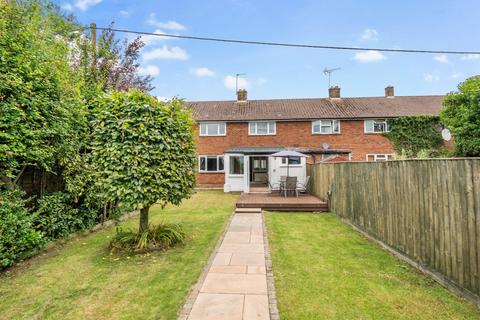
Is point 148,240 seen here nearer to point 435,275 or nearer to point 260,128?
point 435,275

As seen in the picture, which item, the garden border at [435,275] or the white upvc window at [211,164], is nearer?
the garden border at [435,275]

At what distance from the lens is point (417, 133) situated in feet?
64.3

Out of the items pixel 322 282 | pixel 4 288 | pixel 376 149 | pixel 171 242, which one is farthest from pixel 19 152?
pixel 376 149

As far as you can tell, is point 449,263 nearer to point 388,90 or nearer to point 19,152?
point 19,152

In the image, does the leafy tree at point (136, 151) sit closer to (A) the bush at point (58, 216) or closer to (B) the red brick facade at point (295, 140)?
(A) the bush at point (58, 216)

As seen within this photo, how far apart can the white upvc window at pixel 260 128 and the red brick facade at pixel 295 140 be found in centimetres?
31

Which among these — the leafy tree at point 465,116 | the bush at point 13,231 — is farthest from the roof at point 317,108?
the bush at point 13,231

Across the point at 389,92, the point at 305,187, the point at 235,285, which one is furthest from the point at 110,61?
the point at 389,92

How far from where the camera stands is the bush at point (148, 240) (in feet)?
17.7

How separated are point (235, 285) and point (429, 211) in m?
3.24

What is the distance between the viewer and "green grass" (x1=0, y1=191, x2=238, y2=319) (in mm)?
3213

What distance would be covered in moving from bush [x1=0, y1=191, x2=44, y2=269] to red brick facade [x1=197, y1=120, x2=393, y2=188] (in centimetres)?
1555

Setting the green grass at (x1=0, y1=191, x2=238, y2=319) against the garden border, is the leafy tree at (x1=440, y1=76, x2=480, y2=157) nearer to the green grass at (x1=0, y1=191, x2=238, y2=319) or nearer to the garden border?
the garden border

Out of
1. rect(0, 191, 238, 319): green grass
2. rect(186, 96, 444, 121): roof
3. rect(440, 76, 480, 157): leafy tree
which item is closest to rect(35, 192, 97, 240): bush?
rect(0, 191, 238, 319): green grass
